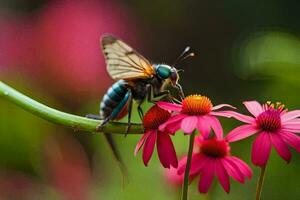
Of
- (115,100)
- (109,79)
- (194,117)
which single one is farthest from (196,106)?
(109,79)

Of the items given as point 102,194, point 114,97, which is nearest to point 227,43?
point 102,194

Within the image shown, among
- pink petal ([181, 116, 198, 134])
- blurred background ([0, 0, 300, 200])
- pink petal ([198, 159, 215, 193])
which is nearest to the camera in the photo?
pink petal ([181, 116, 198, 134])

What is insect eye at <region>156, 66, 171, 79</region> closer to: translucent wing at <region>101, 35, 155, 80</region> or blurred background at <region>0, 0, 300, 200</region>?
Result: translucent wing at <region>101, 35, 155, 80</region>

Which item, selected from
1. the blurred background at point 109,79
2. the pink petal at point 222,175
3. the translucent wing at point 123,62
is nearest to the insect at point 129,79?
the translucent wing at point 123,62

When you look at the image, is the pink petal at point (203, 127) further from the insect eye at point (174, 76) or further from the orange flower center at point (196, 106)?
the insect eye at point (174, 76)

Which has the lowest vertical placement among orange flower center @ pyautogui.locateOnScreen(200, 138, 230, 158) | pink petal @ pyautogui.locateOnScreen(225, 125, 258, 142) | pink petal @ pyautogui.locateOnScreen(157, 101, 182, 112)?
orange flower center @ pyautogui.locateOnScreen(200, 138, 230, 158)

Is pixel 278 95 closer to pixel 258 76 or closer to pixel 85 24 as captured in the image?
pixel 258 76

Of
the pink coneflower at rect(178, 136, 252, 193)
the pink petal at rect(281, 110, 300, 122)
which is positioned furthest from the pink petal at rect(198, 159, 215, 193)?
the pink petal at rect(281, 110, 300, 122)
